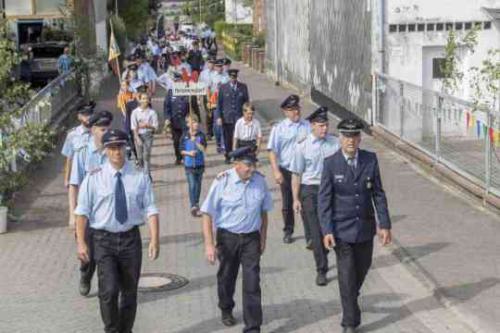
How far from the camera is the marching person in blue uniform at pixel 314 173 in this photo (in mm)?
10734

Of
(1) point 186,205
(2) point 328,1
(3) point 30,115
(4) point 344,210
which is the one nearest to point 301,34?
(2) point 328,1

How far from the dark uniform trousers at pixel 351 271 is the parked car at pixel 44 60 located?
26.9 metres

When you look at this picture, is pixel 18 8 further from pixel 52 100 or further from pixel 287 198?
pixel 287 198

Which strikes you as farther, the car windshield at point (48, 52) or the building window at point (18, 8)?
the car windshield at point (48, 52)

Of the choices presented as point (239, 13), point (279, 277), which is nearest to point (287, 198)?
point (279, 277)

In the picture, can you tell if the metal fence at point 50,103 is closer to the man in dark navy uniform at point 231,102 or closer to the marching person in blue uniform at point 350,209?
the man in dark navy uniform at point 231,102

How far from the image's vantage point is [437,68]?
859 inches

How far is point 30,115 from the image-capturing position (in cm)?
1850

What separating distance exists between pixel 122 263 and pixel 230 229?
3.48 feet

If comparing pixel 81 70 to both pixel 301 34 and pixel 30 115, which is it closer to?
pixel 301 34

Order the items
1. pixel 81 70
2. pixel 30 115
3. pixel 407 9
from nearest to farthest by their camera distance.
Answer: pixel 30 115 → pixel 407 9 → pixel 81 70

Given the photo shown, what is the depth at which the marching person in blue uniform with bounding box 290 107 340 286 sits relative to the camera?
10.7 m

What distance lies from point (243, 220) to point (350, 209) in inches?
37.8

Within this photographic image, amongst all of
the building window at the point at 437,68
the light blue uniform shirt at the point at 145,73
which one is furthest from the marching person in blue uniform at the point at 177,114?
the building window at the point at 437,68
